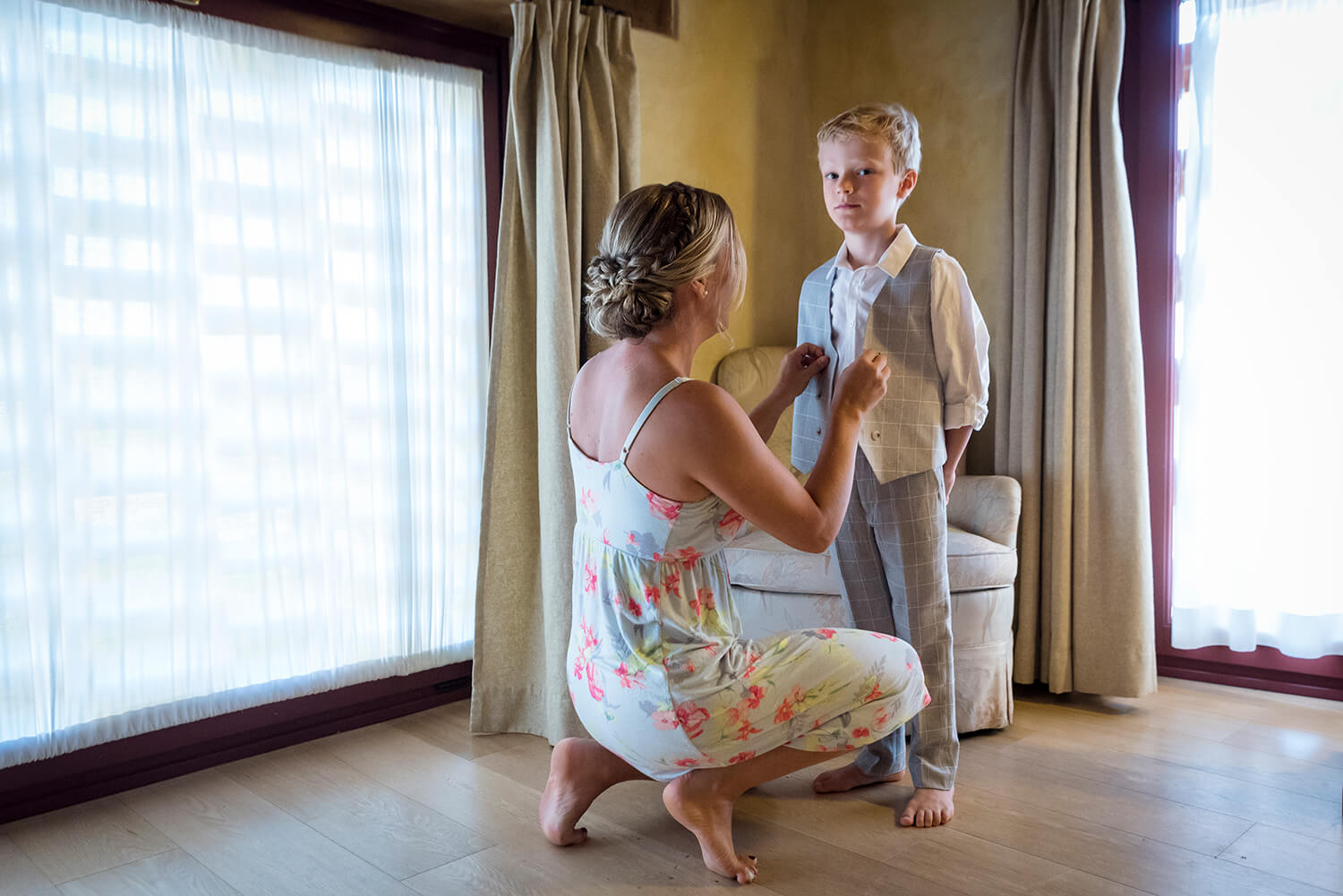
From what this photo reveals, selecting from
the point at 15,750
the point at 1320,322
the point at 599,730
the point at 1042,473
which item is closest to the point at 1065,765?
the point at 1042,473

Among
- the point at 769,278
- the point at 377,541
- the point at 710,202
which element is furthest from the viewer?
the point at 769,278

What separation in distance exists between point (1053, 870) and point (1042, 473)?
4.56 ft

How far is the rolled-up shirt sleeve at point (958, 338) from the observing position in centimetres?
208

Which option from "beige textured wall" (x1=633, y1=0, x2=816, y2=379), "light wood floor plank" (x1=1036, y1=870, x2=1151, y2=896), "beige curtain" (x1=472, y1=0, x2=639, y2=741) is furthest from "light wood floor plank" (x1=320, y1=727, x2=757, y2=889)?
"beige textured wall" (x1=633, y1=0, x2=816, y2=379)

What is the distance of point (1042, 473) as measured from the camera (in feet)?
9.89

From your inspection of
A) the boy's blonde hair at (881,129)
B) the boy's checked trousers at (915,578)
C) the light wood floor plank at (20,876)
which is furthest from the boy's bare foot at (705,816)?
the boy's blonde hair at (881,129)

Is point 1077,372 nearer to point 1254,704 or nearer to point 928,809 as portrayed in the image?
point 1254,704

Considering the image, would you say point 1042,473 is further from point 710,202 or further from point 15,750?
point 15,750

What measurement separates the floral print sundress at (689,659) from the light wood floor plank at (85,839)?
0.96 metres

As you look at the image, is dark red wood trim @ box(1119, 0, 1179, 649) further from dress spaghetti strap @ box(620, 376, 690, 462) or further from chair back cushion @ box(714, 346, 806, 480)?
dress spaghetti strap @ box(620, 376, 690, 462)

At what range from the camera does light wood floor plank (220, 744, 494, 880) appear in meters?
1.99

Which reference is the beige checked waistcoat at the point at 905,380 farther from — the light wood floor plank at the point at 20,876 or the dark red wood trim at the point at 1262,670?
the light wood floor plank at the point at 20,876

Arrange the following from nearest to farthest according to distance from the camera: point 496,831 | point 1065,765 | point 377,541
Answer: point 496,831, point 1065,765, point 377,541

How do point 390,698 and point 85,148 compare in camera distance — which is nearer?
point 85,148
